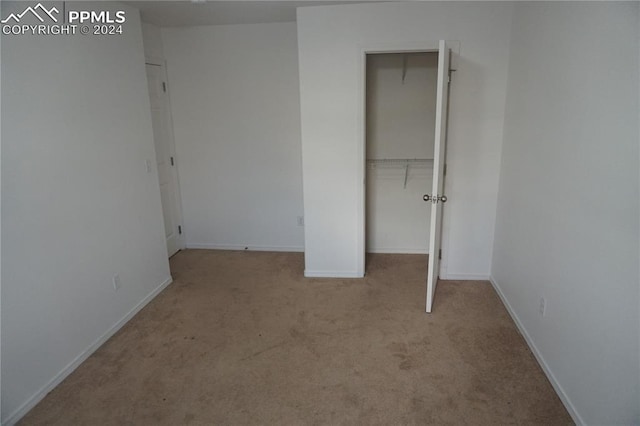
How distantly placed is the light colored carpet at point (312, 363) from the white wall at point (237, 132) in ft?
3.36

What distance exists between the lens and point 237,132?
14.0 ft

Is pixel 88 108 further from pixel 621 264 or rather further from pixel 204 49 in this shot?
pixel 621 264

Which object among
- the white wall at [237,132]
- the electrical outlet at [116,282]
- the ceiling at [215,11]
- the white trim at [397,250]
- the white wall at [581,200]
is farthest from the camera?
the white trim at [397,250]

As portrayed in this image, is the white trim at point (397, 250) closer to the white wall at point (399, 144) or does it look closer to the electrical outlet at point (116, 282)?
the white wall at point (399, 144)

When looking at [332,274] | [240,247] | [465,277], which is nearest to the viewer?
[465,277]

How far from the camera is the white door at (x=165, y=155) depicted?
13.2ft

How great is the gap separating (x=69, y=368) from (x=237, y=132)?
271 cm

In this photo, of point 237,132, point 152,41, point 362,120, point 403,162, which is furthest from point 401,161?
point 152,41

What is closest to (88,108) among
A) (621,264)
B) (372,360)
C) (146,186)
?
(146,186)

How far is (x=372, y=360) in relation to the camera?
2545 millimetres

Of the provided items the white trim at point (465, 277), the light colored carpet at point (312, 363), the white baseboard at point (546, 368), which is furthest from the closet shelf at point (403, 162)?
the white baseboard at point (546, 368)

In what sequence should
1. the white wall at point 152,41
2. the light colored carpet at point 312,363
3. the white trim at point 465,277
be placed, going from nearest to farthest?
the light colored carpet at point 312,363 < the white trim at point 465,277 < the white wall at point 152,41

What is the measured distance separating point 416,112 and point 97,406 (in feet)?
11.9

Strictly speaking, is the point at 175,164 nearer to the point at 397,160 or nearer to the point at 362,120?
the point at 362,120
